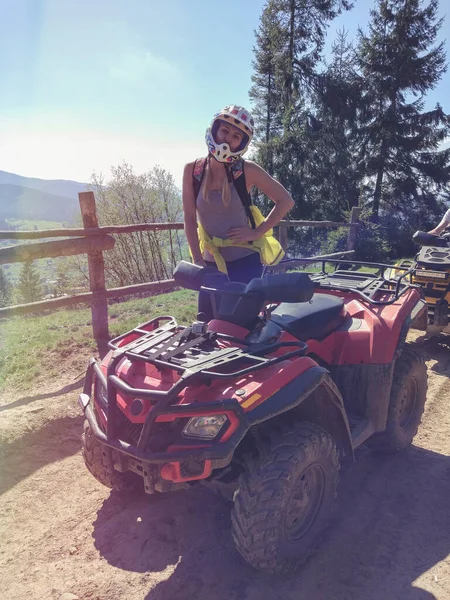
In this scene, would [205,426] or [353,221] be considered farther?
[353,221]

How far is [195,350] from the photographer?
2377 mm

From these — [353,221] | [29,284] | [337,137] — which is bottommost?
[29,284]

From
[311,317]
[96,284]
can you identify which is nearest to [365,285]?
[311,317]

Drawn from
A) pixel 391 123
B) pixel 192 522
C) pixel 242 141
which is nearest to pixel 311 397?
pixel 192 522

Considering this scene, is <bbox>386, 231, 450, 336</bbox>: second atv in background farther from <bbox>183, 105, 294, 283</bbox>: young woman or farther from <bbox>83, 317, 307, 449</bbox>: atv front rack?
<bbox>83, 317, 307, 449</bbox>: atv front rack

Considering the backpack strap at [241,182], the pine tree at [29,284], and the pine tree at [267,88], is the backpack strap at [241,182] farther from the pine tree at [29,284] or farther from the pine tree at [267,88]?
the pine tree at [29,284]

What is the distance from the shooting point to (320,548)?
8.48 ft

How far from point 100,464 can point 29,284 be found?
101 ft

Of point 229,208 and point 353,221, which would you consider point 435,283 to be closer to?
point 229,208

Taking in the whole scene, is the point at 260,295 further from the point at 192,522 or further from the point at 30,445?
the point at 30,445

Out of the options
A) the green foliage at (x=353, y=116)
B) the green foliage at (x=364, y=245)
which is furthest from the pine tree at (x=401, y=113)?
the green foliage at (x=364, y=245)

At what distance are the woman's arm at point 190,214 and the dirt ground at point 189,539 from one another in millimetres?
1635

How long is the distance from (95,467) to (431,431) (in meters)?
2.90

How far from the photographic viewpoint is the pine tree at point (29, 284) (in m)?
30.9
